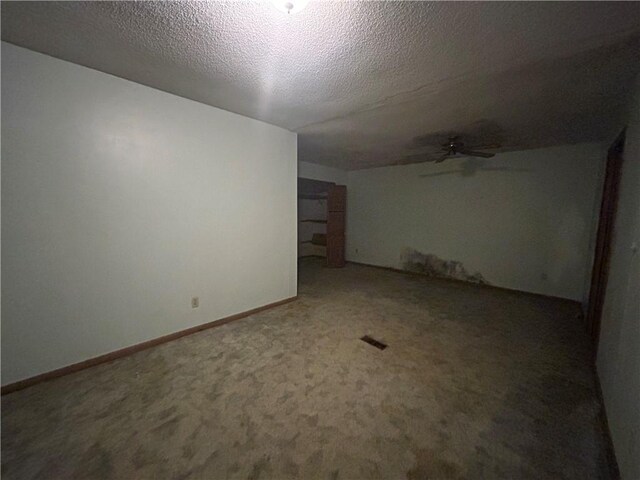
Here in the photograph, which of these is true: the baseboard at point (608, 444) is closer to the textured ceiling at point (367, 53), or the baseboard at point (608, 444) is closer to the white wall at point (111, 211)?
the textured ceiling at point (367, 53)

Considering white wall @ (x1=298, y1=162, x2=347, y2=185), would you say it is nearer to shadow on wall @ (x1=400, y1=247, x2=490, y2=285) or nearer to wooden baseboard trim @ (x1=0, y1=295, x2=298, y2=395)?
shadow on wall @ (x1=400, y1=247, x2=490, y2=285)

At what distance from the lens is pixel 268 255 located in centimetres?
321

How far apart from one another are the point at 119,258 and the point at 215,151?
1.35 m

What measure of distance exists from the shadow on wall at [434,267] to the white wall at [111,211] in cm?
368

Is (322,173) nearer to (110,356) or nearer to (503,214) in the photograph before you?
(503,214)

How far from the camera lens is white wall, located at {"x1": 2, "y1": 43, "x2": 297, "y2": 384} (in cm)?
168

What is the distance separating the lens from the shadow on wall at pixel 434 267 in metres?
4.61

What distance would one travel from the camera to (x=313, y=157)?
4.80 m

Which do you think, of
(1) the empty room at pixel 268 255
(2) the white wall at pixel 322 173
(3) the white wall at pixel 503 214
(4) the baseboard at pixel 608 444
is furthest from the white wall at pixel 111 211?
(3) the white wall at pixel 503 214

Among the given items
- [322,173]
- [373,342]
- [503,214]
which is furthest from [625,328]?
[322,173]

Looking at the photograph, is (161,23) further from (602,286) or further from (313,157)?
(602,286)

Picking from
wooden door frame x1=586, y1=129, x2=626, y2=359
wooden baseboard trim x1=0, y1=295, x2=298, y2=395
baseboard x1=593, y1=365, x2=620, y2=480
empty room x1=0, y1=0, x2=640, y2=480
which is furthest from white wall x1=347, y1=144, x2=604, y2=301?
wooden baseboard trim x1=0, y1=295, x2=298, y2=395

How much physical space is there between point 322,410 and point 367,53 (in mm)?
2355

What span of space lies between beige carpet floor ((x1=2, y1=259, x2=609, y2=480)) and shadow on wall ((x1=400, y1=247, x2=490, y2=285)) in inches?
74.9
